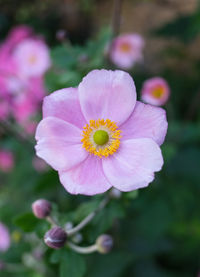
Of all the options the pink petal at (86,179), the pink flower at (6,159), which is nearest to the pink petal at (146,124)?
the pink petal at (86,179)

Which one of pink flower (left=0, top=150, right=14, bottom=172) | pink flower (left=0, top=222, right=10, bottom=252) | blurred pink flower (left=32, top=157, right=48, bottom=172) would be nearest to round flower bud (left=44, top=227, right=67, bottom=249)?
pink flower (left=0, top=222, right=10, bottom=252)

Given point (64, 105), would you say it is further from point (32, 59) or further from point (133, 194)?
point (32, 59)

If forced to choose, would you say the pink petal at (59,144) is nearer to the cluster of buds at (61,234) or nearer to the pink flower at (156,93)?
the cluster of buds at (61,234)

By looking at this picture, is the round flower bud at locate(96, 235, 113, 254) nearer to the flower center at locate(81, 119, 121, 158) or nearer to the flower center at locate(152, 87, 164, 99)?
the flower center at locate(81, 119, 121, 158)

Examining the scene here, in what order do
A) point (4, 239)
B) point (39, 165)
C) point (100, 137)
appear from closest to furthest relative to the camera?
point (100, 137) → point (4, 239) → point (39, 165)

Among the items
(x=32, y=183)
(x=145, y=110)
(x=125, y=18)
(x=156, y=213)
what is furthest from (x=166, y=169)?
(x=125, y=18)

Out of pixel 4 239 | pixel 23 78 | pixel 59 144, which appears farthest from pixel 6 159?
pixel 59 144

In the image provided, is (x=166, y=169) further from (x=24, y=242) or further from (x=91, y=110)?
(x=91, y=110)
